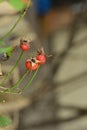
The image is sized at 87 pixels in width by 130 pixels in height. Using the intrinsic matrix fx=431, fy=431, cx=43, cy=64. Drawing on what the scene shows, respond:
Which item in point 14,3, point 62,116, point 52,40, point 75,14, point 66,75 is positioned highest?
point 14,3

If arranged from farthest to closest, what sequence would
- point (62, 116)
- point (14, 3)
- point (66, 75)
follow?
1. point (66, 75)
2. point (62, 116)
3. point (14, 3)

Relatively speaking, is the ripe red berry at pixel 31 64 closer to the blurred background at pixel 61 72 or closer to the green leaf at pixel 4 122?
the green leaf at pixel 4 122

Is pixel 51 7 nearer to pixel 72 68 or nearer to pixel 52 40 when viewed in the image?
pixel 52 40

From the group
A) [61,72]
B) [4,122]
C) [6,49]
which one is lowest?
[61,72]

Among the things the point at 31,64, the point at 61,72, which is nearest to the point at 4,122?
the point at 31,64

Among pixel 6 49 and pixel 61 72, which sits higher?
pixel 6 49

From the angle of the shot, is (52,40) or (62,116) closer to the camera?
(62,116)

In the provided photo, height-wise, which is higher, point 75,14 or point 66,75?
point 75,14

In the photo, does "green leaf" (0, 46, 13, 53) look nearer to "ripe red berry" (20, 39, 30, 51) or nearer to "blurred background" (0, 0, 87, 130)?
"ripe red berry" (20, 39, 30, 51)

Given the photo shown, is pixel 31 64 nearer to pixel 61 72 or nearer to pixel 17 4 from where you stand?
pixel 17 4

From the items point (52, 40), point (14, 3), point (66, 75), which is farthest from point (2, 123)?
point (52, 40)

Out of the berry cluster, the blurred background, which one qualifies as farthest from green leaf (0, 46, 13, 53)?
the blurred background
